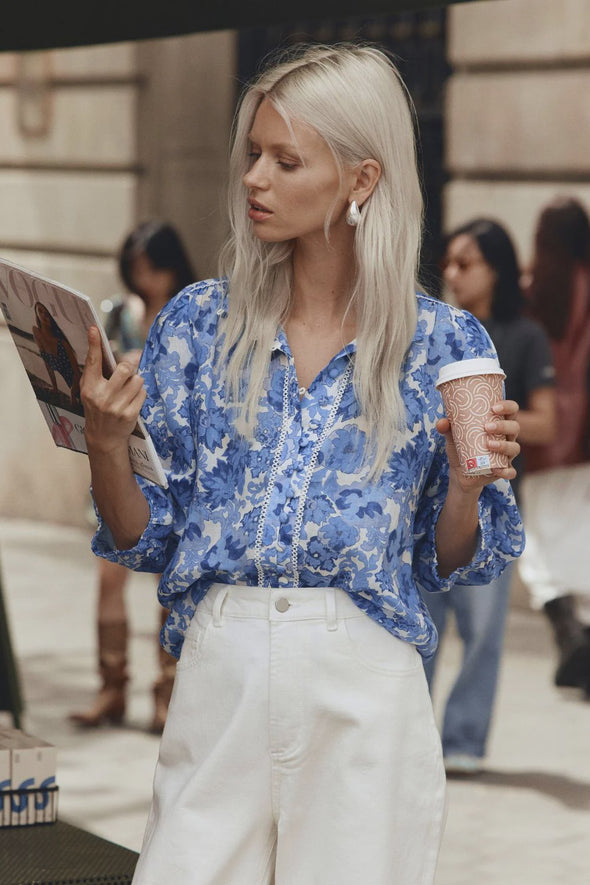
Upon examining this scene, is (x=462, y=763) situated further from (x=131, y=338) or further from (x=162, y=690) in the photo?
(x=131, y=338)

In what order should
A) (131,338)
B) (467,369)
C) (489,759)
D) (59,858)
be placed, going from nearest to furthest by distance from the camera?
(467,369)
(59,858)
(489,759)
(131,338)

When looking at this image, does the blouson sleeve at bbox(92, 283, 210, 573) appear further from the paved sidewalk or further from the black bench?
the paved sidewalk

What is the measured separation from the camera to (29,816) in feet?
12.5

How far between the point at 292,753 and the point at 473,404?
620 millimetres

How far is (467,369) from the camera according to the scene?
97.0 inches

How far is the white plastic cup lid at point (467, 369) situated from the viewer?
246cm

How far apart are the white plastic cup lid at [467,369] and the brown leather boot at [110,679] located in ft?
14.7

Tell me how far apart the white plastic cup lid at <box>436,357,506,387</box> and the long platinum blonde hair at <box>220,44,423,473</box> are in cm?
18

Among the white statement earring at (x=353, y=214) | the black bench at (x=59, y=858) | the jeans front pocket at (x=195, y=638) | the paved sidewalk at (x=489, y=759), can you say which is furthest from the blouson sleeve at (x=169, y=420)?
the paved sidewalk at (x=489, y=759)

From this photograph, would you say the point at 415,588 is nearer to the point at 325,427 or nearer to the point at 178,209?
the point at 325,427

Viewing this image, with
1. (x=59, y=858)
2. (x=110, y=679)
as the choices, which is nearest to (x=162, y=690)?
(x=110, y=679)

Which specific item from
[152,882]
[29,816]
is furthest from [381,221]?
[29,816]

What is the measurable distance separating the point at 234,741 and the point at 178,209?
30.6 feet

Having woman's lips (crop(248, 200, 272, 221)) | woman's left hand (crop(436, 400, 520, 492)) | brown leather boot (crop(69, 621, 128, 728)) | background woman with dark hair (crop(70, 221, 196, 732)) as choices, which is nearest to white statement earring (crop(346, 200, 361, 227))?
woman's lips (crop(248, 200, 272, 221))
